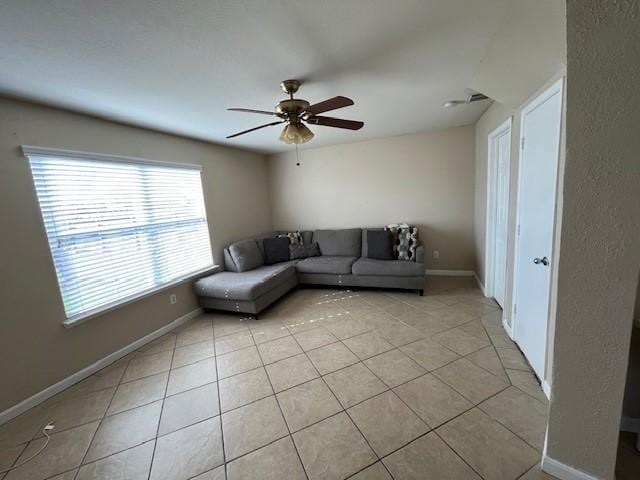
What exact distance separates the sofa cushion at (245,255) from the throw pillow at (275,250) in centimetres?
15

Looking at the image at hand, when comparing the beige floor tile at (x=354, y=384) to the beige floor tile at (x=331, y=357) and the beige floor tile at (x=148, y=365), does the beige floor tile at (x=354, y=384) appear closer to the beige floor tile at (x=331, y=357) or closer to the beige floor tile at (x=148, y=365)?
the beige floor tile at (x=331, y=357)

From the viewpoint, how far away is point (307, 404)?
5.88 ft

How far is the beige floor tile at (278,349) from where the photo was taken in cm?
238

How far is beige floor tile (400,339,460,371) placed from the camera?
212 centimetres

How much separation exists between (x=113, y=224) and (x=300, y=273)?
7.92 ft

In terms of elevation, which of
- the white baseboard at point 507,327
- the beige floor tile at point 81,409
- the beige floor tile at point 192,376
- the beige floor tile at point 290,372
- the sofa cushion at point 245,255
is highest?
the sofa cushion at point 245,255

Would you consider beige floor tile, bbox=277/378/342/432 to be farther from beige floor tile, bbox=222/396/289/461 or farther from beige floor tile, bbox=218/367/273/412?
beige floor tile, bbox=218/367/273/412

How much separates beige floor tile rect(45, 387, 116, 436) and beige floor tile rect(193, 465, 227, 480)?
1049 mm

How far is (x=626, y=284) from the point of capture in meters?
1.03

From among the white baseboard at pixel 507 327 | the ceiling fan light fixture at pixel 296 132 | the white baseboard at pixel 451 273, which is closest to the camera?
the ceiling fan light fixture at pixel 296 132

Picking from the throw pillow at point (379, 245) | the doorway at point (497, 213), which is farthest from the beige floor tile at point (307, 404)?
the throw pillow at point (379, 245)

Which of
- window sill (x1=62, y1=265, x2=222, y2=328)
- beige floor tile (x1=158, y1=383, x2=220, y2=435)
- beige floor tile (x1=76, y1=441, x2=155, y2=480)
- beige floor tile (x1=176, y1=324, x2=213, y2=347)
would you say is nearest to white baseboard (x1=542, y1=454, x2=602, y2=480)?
beige floor tile (x1=158, y1=383, x2=220, y2=435)

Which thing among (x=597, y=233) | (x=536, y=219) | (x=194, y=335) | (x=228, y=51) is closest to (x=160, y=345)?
(x=194, y=335)

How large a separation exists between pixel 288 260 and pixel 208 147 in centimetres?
209
